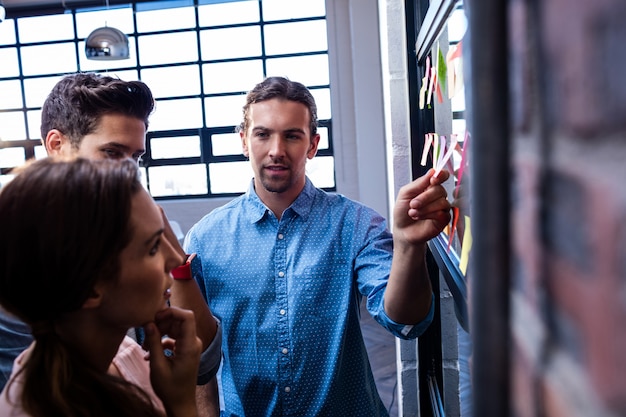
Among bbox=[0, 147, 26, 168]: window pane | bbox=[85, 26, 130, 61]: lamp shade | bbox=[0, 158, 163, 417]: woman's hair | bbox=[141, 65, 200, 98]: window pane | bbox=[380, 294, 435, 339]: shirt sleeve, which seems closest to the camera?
bbox=[0, 158, 163, 417]: woman's hair

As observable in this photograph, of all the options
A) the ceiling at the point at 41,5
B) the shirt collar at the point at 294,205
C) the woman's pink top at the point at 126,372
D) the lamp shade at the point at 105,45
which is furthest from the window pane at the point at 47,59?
the woman's pink top at the point at 126,372

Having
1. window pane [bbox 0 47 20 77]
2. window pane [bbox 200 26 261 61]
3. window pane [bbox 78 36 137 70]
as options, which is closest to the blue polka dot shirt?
window pane [bbox 200 26 261 61]

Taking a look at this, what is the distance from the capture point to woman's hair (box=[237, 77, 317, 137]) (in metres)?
1.80

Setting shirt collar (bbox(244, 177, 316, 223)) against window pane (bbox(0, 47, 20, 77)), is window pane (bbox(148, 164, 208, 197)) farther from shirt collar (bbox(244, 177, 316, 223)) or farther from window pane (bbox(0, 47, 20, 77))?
shirt collar (bbox(244, 177, 316, 223))

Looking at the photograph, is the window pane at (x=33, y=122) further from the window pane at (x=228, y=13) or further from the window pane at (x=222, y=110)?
the window pane at (x=228, y=13)

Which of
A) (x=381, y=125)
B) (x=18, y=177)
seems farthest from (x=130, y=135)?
(x=381, y=125)

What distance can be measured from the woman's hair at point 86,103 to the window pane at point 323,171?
504 centimetres

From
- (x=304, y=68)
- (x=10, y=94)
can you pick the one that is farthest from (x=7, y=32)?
(x=304, y=68)

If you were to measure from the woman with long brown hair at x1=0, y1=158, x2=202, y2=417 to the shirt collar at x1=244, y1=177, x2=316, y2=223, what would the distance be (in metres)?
0.79

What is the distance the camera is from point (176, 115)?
7.10m

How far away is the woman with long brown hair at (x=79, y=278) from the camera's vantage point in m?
0.80

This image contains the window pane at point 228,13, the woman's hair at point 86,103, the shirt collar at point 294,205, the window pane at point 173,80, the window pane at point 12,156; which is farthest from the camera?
the window pane at point 12,156

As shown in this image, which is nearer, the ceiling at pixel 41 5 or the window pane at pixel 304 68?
the window pane at pixel 304 68

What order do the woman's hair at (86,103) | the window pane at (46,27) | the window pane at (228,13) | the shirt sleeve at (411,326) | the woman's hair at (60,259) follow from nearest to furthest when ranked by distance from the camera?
the woman's hair at (60,259), the shirt sleeve at (411,326), the woman's hair at (86,103), the window pane at (228,13), the window pane at (46,27)
